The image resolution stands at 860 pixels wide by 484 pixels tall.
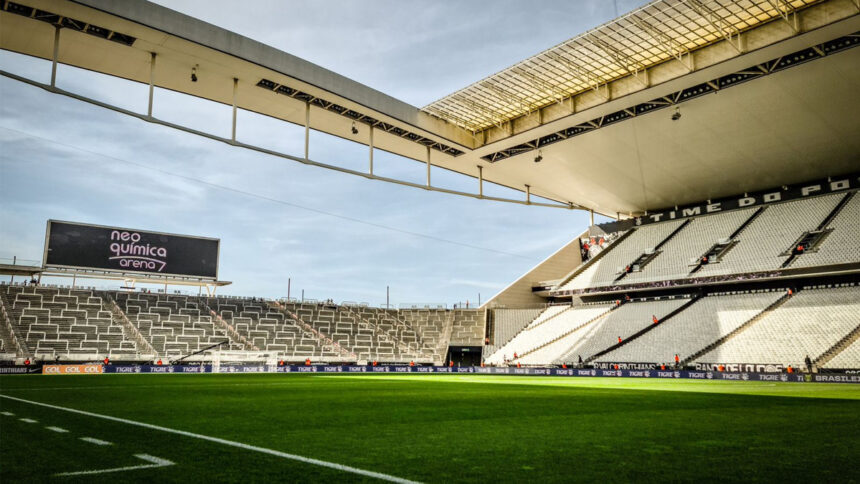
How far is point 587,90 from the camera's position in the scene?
25.7 m

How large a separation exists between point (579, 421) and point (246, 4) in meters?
16.8

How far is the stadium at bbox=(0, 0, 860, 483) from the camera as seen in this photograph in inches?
A: 191

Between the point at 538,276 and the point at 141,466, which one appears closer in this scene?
the point at 141,466

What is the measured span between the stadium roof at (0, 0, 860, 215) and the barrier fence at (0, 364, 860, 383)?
37.6 ft

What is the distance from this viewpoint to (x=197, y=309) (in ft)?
127

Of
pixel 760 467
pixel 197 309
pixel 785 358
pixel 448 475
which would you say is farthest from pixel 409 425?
pixel 197 309

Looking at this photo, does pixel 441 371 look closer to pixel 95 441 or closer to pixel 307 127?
pixel 307 127

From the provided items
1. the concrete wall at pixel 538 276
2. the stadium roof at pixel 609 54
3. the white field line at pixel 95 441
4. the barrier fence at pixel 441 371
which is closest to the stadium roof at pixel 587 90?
the stadium roof at pixel 609 54

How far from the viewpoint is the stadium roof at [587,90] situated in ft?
64.0

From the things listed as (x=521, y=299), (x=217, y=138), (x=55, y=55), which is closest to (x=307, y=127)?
(x=217, y=138)

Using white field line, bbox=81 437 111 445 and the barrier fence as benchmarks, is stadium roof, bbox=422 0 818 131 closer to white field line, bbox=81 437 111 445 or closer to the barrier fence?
the barrier fence

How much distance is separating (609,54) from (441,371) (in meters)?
23.6

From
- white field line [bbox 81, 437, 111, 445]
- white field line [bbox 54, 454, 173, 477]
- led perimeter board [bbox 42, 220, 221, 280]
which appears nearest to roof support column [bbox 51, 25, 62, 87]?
white field line [bbox 81, 437, 111, 445]

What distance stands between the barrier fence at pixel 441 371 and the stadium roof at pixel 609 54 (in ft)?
43.6
